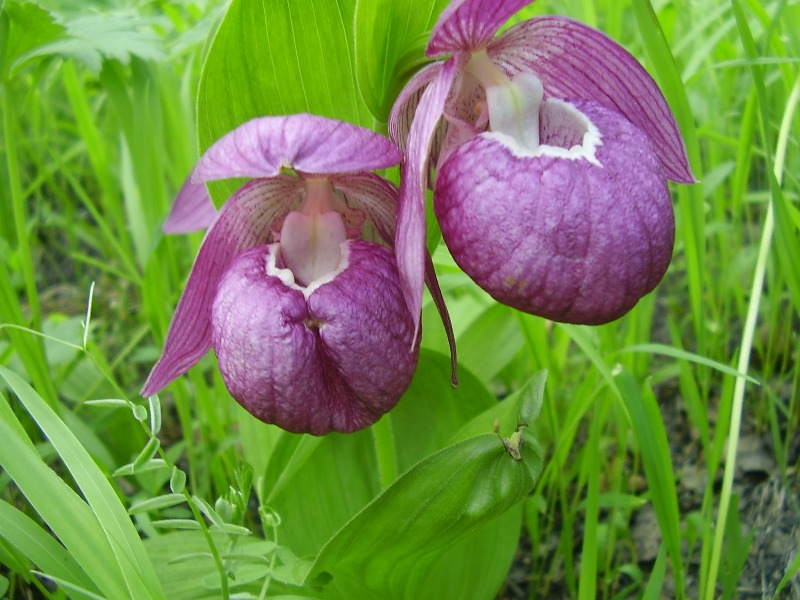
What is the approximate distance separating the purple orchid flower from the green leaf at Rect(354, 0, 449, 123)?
28mm

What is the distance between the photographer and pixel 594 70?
0.92m

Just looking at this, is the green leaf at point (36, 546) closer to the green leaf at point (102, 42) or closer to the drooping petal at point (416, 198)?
the drooping petal at point (416, 198)

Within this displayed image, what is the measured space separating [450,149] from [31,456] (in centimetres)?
57

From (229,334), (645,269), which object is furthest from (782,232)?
(229,334)

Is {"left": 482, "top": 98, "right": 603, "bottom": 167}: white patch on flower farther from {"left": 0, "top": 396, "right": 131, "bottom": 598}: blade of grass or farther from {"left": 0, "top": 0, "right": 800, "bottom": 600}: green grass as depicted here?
{"left": 0, "top": 396, "right": 131, "bottom": 598}: blade of grass

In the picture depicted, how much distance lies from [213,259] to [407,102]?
31 centimetres

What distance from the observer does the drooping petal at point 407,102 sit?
88cm

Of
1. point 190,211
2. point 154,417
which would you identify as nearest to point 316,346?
point 154,417

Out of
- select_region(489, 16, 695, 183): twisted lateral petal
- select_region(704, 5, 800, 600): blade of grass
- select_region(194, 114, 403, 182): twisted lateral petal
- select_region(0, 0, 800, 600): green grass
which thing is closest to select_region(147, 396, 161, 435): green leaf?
select_region(0, 0, 800, 600): green grass

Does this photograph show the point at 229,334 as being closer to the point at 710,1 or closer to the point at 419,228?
the point at 419,228

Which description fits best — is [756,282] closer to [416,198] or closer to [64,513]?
[416,198]

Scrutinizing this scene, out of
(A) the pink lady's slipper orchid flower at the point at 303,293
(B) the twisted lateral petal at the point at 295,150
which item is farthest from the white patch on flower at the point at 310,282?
(B) the twisted lateral petal at the point at 295,150

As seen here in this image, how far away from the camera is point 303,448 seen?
1.03m

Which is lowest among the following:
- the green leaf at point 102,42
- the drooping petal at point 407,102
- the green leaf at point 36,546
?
the green leaf at point 36,546
